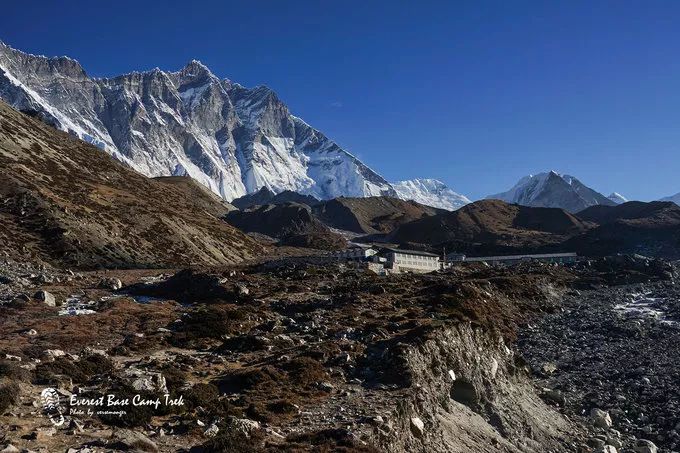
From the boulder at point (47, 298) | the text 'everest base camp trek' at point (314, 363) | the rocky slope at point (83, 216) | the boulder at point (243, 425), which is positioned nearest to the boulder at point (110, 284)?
the text 'everest base camp trek' at point (314, 363)

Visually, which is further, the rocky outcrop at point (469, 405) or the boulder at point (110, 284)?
the boulder at point (110, 284)

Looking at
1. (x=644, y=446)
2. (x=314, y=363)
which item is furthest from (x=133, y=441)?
(x=644, y=446)

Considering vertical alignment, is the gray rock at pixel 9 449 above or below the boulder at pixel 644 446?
above

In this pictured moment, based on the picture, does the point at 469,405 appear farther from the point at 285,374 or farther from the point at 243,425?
the point at 243,425

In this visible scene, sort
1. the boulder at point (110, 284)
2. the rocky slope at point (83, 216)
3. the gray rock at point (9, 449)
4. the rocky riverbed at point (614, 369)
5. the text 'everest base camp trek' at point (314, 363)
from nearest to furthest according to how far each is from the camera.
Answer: the gray rock at point (9, 449), the text 'everest base camp trek' at point (314, 363), the rocky riverbed at point (614, 369), the boulder at point (110, 284), the rocky slope at point (83, 216)

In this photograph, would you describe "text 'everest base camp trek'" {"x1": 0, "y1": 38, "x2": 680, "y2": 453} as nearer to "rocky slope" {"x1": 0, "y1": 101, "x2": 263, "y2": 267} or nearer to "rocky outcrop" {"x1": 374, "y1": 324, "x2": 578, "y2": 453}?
"rocky outcrop" {"x1": 374, "y1": 324, "x2": 578, "y2": 453}

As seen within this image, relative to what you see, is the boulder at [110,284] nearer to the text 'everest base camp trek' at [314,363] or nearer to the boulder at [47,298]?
the text 'everest base camp trek' at [314,363]
